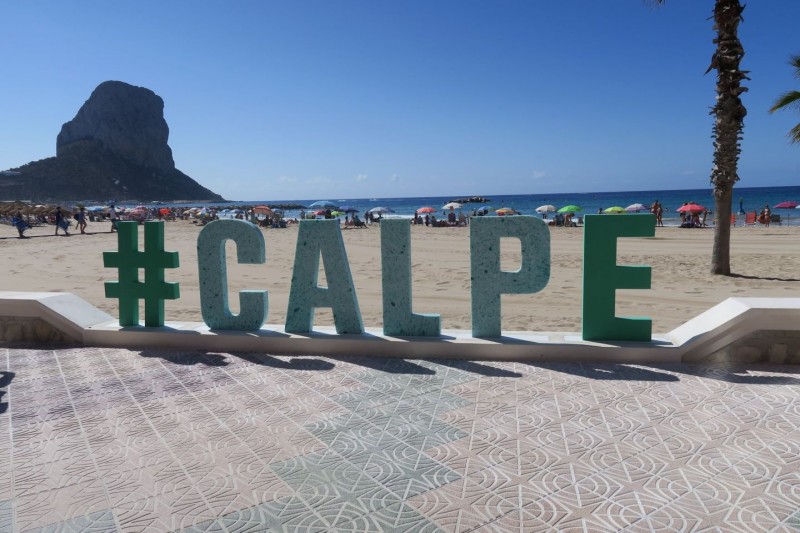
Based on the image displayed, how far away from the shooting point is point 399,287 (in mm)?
5996

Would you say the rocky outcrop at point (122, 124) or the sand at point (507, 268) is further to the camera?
the rocky outcrop at point (122, 124)

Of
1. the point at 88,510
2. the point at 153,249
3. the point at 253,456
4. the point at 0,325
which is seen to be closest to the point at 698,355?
the point at 253,456

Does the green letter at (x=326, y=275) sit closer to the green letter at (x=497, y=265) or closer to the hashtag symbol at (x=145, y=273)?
the green letter at (x=497, y=265)

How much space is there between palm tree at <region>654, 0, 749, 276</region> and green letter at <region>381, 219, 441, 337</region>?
31.2ft

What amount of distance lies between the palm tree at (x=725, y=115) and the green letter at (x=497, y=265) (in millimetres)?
8733

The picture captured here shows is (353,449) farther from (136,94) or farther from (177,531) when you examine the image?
(136,94)

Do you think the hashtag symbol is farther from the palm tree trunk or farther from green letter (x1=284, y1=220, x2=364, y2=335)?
the palm tree trunk

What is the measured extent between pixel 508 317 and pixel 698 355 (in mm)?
3706

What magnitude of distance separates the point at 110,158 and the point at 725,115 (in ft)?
491

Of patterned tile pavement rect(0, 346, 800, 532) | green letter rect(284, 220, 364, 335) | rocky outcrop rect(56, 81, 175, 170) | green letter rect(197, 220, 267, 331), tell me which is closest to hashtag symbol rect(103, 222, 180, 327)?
green letter rect(197, 220, 267, 331)

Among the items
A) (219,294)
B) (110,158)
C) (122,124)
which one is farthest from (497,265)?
(122,124)

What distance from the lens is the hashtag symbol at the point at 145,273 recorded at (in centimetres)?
637

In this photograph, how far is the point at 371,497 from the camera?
3061 mm

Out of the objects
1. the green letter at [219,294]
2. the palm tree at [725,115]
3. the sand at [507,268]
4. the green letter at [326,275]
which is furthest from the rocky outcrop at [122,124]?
the green letter at [326,275]
